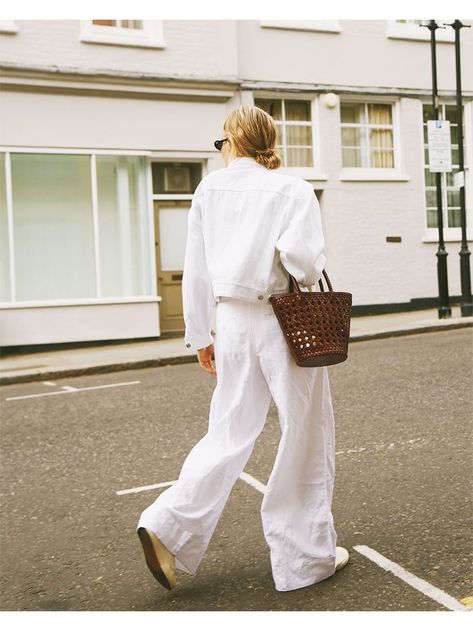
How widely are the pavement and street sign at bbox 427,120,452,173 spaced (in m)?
2.79

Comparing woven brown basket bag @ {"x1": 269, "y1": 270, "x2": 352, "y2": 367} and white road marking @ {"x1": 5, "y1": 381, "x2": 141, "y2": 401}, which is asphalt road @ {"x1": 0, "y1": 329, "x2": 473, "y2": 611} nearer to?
white road marking @ {"x1": 5, "y1": 381, "x2": 141, "y2": 401}

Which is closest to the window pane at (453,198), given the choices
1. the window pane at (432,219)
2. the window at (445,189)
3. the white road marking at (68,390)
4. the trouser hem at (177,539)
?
the window at (445,189)

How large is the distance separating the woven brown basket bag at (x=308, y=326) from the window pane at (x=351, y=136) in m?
14.1

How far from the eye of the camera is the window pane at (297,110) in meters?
16.2

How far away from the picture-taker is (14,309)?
45.0 ft

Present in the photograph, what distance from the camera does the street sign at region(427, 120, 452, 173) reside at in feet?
46.2

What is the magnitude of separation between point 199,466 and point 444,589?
3.64ft

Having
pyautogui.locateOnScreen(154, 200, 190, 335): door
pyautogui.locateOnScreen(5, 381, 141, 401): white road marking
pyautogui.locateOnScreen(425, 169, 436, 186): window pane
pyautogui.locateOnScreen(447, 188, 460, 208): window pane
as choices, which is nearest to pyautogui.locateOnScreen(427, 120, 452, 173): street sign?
pyautogui.locateOnScreen(425, 169, 436, 186): window pane

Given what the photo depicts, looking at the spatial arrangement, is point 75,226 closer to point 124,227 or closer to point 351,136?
point 124,227

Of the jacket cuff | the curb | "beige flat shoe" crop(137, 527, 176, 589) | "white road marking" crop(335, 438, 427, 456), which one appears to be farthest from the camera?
the curb

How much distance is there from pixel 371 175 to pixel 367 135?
3.16 ft

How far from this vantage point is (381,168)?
16906 millimetres

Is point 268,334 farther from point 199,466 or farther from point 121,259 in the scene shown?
point 121,259
